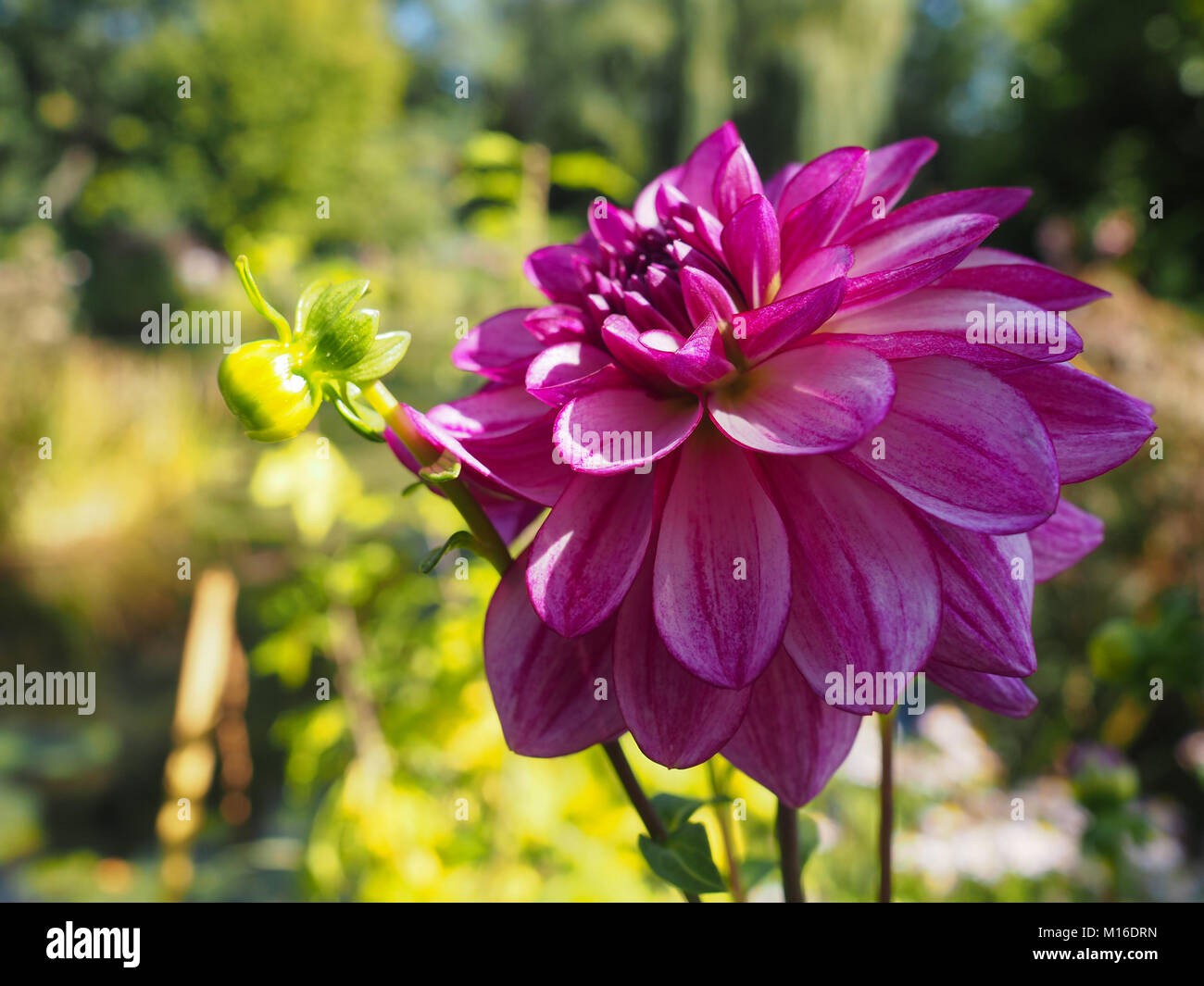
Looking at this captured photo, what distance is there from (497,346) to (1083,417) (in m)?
0.19

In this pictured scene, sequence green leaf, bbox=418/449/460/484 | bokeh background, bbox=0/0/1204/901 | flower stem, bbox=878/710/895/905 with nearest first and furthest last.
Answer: green leaf, bbox=418/449/460/484
flower stem, bbox=878/710/895/905
bokeh background, bbox=0/0/1204/901

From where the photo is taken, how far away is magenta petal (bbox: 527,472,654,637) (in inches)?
8.9

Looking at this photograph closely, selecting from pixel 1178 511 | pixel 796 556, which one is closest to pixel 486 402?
Answer: pixel 796 556

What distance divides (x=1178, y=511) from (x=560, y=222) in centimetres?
385

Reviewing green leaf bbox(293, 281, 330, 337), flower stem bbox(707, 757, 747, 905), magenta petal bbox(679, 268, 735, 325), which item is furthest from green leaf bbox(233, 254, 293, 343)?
flower stem bbox(707, 757, 747, 905)

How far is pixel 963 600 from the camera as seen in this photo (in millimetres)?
243

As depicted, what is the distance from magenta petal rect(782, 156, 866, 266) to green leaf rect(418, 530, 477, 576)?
0.46ft

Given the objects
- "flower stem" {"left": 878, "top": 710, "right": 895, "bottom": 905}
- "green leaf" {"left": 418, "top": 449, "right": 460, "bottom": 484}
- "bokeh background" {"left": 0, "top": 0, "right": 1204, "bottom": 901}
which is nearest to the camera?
"green leaf" {"left": 418, "top": 449, "right": 460, "bottom": 484}

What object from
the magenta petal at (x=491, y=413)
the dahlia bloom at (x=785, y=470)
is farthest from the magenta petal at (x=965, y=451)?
the magenta petal at (x=491, y=413)

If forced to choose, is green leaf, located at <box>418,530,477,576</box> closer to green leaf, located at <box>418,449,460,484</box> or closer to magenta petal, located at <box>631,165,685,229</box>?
green leaf, located at <box>418,449,460,484</box>

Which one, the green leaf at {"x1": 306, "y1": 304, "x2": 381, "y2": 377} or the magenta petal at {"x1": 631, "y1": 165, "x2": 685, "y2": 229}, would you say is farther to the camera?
the magenta petal at {"x1": 631, "y1": 165, "x2": 685, "y2": 229}

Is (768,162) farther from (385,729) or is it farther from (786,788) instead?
(786,788)

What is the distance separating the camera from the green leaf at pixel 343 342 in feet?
0.72

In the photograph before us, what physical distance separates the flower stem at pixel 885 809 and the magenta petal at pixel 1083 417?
117 mm
